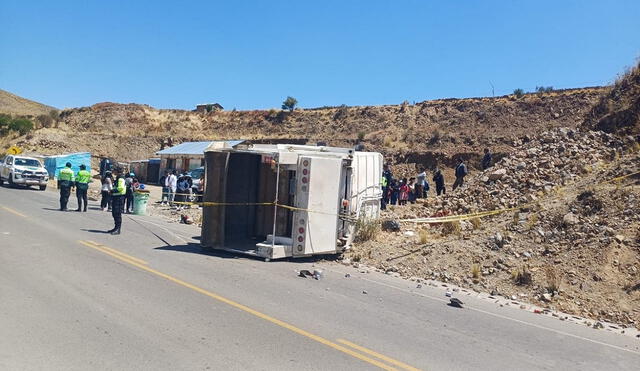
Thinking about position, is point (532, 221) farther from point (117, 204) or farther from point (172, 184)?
A: point (172, 184)

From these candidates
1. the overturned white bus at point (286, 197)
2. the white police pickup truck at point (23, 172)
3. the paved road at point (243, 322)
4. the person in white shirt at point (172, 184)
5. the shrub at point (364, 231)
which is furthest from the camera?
the white police pickup truck at point (23, 172)

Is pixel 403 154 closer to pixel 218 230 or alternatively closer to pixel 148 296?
pixel 218 230

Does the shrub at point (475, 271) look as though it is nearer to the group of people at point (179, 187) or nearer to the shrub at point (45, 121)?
the group of people at point (179, 187)

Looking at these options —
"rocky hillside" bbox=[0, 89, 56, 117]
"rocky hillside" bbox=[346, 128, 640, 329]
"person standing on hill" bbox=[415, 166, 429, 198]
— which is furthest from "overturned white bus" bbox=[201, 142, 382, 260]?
"rocky hillside" bbox=[0, 89, 56, 117]

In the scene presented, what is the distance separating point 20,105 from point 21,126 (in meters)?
58.5

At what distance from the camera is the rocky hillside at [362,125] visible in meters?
42.3

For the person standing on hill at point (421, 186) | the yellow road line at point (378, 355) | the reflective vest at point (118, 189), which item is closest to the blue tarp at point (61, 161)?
the person standing on hill at point (421, 186)

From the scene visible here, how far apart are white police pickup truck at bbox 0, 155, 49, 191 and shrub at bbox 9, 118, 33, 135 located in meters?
34.0

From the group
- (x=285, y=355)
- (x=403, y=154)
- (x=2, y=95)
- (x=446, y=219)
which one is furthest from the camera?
(x=2, y=95)

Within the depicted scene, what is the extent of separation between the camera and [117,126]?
6931 centimetres

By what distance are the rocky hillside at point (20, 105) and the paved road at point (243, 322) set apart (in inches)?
4299

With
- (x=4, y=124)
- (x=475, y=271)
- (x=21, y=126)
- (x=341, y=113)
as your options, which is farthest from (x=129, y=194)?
(x=4, y=124)

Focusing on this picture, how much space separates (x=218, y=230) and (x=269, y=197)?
2.04 metres

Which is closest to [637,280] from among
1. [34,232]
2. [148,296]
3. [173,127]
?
[148,296]
